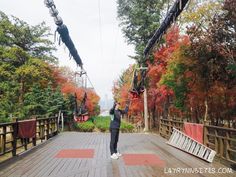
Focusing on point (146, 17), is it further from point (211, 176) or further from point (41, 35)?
point (211, 176)

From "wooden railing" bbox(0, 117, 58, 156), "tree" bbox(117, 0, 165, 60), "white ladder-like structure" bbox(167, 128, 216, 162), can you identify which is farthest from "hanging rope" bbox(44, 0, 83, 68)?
"tree" bbox(117, 0, 165, 60)

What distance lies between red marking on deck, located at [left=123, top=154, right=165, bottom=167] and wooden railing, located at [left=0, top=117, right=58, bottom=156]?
3.04 m

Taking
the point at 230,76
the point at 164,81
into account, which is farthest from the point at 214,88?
the point at 164,81

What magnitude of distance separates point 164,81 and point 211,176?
42.2 feet

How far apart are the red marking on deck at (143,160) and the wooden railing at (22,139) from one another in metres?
3.04

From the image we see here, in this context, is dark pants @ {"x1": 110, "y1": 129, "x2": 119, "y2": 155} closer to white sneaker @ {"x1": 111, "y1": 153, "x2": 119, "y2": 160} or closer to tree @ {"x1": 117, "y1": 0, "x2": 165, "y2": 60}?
white sneaker @ {"x1": 111, "y1": 153, "x2": 119, "y2": 160}

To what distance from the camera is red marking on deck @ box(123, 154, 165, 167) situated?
748cm

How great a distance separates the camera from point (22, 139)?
9.84 meters

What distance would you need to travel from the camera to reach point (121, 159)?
8078 millimetres

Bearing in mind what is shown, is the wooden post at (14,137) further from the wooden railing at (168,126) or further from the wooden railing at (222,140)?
the wooden railing at (168,126)

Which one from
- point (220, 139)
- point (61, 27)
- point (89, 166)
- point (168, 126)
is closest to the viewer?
point (89, 166)

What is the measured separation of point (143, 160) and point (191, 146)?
183cm

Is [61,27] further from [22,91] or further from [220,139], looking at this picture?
[22,91]

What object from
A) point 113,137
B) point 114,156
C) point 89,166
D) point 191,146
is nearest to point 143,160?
point 114,156
